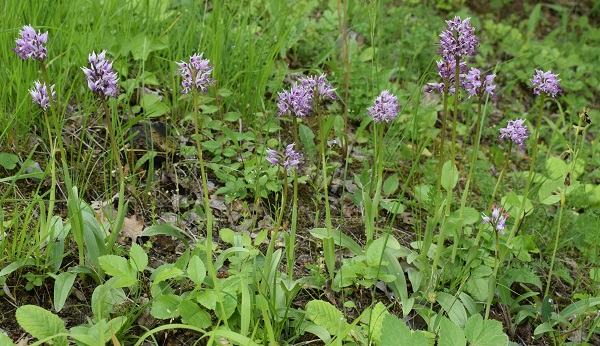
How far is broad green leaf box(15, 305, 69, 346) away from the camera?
1886 mm

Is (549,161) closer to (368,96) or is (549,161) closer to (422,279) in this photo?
(368,96)

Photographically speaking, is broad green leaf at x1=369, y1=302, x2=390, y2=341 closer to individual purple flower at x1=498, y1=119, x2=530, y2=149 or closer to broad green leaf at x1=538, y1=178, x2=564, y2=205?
individual purple flower at x1=498, y1=119, x2=530, y2=149

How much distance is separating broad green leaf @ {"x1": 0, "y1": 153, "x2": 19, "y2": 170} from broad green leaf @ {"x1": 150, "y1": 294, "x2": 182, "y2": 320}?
39.1 inches

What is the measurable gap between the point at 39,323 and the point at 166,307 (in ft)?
1.32

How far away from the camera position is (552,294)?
2.72 metres

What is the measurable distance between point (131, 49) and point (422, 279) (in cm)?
191

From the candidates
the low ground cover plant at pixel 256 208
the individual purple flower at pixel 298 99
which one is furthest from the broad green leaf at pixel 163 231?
the individual purple flower at pixel 298 99

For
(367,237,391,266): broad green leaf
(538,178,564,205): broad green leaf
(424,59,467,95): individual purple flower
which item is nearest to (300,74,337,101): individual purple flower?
(424,59,467,95): individual purple flower

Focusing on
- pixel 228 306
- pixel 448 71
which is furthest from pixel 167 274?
pixel 448 71

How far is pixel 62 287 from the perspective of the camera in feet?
6.86

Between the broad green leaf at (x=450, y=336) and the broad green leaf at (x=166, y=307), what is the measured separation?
891 millimetres

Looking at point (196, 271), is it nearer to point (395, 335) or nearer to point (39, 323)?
point (39, 323)

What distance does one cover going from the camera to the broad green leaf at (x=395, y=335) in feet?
6.04

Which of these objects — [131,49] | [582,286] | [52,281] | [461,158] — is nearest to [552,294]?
[582,286]
